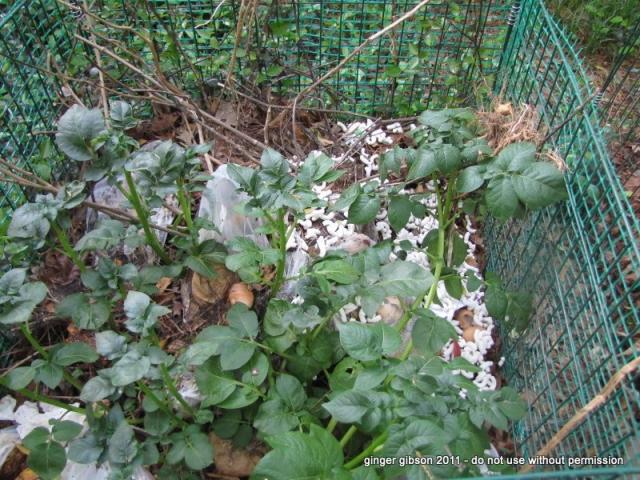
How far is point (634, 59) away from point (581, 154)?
254cm

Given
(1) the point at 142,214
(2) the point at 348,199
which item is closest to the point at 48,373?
(1) the point at 142,214

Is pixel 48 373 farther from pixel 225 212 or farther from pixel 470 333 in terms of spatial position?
pixel 470 333

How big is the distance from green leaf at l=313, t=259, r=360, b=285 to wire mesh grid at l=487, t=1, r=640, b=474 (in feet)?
2.11

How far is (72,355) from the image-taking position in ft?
5.21

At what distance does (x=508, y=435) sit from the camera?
2.02 meters

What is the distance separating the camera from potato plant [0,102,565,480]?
137 cm

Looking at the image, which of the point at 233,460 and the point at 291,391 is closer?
the point at 291,391

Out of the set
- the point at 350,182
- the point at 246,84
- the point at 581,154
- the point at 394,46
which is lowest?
the point at 350,182

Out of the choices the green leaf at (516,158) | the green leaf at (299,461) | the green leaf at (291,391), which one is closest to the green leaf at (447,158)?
the green leaf at (516,158)

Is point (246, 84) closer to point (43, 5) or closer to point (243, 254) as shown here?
point (43, 5)

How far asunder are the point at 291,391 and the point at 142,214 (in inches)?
31.2

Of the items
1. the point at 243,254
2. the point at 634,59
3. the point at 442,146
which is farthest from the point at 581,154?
the point at 634,59

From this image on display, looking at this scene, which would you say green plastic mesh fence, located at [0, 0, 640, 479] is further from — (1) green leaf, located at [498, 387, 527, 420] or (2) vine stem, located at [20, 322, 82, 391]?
(2) vine stem, located at [20, 322, 82, 391]

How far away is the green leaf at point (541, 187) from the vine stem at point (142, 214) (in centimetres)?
122
